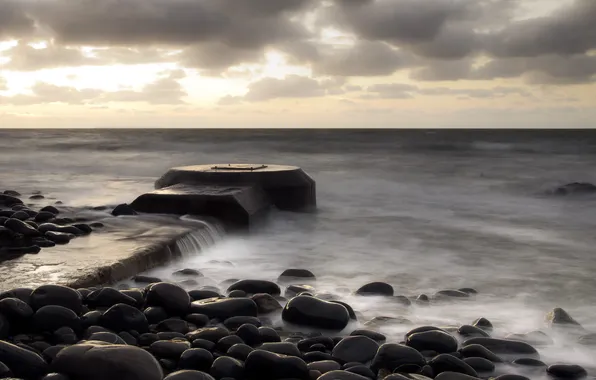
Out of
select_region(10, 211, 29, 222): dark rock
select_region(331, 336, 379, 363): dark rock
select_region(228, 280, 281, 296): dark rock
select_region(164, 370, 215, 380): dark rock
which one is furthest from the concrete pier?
select_region(164, 370, 215, 380): dark rock

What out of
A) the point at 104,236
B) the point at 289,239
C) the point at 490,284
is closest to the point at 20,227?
the point at 104,236

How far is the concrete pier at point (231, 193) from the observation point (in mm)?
7812

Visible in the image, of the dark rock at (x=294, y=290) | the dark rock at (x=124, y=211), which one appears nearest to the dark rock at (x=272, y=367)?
the dark rock at (x=294, y=290)

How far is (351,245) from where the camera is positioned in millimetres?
7914

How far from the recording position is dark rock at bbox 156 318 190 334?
11.7 ft

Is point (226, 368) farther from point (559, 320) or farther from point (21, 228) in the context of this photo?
point (21, 228)

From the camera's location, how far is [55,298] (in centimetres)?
352

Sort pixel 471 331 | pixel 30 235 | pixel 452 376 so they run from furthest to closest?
pixel 30 235 < pixel 471 331 < pixel 452 376

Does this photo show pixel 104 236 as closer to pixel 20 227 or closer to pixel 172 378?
pixel 20 227

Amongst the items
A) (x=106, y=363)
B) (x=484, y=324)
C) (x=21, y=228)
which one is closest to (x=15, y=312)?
(x=106, y=363)

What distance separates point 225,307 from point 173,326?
41cm

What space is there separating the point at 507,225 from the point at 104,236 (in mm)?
6896

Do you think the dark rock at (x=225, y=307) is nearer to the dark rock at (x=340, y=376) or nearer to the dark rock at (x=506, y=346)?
the dark rock at (x=340, y=376)

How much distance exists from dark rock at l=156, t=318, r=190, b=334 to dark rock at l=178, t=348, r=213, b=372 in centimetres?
54
